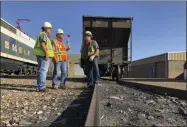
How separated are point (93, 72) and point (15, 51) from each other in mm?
14711

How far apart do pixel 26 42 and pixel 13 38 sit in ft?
16.7

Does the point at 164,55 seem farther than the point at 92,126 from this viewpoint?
Yes

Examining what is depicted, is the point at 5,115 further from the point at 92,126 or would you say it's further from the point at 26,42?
the point at 26,42

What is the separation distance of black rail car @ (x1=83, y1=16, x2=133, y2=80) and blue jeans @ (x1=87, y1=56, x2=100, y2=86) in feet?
21.7

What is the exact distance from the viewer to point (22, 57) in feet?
90.3

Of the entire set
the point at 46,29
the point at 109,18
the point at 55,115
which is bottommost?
the point at 55,115

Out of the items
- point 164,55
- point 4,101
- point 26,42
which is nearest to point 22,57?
point 26,42

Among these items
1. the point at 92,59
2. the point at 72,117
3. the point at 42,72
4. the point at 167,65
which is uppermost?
the point at 167,65

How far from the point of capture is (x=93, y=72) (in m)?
11.5

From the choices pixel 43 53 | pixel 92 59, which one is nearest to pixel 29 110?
pixel 43 53

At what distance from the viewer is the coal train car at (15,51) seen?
72.1 feet

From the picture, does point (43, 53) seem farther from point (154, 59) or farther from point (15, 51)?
point (154, 59)

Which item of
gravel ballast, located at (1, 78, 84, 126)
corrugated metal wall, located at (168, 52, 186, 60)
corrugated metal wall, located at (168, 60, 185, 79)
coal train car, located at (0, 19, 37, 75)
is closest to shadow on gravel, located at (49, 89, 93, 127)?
gravel ballast, located at (1, 78, 84, 126)

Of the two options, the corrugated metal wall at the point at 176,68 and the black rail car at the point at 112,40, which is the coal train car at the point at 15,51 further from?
the corrugated metal wall at the point at 176,68
